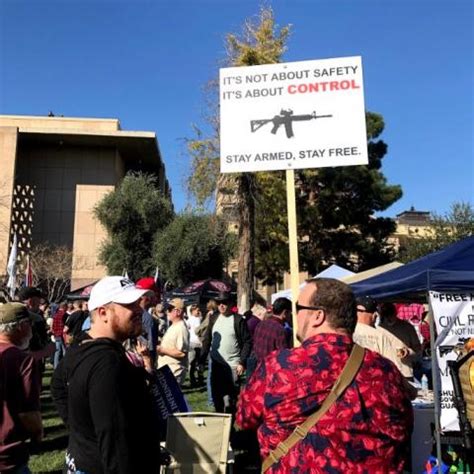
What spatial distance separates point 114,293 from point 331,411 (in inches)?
44.1

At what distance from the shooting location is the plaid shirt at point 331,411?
192 centimetres

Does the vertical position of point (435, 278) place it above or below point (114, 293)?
above

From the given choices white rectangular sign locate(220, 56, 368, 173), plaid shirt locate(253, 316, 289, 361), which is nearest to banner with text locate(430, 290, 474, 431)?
white rectangular sign locate(220, 56, 368, 173)

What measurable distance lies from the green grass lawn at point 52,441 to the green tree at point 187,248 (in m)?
21.4

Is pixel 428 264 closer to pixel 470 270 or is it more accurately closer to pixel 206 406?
pixel 470 270

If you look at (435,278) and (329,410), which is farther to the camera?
(435,278)

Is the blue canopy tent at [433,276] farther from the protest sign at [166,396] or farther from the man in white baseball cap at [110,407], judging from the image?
the man in white baseball cap at [110,407]

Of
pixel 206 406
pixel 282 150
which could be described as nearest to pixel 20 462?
pixel 282 150

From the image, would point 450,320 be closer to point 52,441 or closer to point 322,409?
point 322,409

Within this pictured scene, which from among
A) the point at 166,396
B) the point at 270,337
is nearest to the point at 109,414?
the point at 166,396

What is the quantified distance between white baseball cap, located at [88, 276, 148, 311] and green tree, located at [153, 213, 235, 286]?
94.9 feet

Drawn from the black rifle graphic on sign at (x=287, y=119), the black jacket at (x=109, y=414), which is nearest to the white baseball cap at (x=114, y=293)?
the black jacket at (x=109, y=414)

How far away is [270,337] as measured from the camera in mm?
6895

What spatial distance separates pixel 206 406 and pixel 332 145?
636 cm
